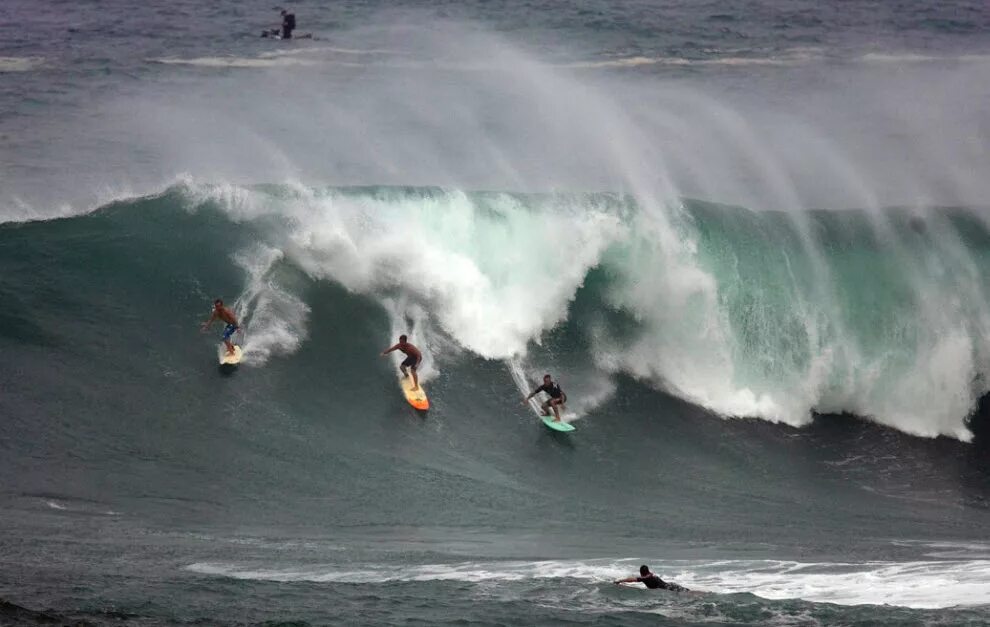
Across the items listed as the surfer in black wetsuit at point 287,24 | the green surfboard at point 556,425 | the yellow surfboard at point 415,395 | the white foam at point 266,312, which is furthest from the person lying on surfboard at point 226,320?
the surfer in black wetsuit at point 287,24

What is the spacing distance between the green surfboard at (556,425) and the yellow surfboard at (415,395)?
1.75 meters

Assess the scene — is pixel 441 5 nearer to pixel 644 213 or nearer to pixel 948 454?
pixel 644 213

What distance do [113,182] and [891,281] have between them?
16.5 meters

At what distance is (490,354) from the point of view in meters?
20.0

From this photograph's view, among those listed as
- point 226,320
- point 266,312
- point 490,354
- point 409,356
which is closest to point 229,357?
point 226,320

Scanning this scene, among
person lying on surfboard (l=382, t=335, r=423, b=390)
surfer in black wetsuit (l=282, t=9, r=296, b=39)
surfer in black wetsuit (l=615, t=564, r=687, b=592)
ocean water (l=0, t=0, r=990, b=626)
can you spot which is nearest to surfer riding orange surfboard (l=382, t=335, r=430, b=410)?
person lying on surfboard (l=382, t=335, r=423, b=390)

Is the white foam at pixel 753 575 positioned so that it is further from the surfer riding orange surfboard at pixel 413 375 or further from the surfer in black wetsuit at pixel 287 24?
the surfer in black wetsuit at pixel 287 24

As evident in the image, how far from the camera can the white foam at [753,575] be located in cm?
1309

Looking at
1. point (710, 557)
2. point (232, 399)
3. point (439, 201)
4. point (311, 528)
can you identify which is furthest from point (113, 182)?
point (710, 557)

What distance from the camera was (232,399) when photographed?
17547 mm

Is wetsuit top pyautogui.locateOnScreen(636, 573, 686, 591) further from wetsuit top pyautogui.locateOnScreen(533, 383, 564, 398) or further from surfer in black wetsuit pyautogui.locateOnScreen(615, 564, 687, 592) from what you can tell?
wetsuit top pyautogui.locateOnScreen(533, 383, 564, 398)

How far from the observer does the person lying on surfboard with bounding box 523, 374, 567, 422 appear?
18.4 m

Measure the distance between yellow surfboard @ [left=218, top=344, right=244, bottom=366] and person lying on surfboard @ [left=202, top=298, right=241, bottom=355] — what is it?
6 centimetres

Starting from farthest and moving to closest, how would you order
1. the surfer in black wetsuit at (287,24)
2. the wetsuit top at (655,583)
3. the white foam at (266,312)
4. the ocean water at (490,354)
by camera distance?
1. the surfer in black wetsuit at (287,24)
2. the white foam at (266,312)
3. the ocean water at (490,354)
4. the wetsuit top at (655,583)
